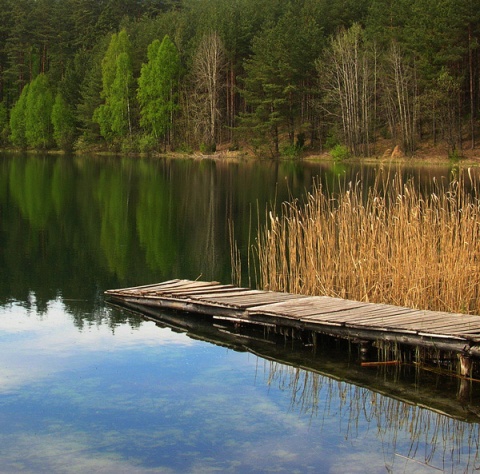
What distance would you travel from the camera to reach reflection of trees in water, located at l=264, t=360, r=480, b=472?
6.56 m

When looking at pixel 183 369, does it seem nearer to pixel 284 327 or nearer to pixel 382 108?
pixel 284 327

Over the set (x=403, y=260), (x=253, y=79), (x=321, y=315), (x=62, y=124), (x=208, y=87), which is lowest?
(x=321, y=315)

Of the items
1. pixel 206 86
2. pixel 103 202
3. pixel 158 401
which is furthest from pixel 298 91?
pixel 158 401

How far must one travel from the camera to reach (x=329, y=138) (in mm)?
54875

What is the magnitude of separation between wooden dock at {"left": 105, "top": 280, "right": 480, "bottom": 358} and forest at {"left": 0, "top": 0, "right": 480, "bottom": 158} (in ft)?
119

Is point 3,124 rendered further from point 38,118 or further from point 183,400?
point 183,400

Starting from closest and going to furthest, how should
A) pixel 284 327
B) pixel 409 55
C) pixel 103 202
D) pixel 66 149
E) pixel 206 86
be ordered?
pixel 284 327 → pixel 103 202 → pixel 409 55 → pixel 206 86 → pixel 66 149

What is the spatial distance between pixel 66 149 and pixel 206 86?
16.0 meters

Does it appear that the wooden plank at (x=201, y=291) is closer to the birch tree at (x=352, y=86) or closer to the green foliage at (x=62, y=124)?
the birch tree at (x=352, y=86)

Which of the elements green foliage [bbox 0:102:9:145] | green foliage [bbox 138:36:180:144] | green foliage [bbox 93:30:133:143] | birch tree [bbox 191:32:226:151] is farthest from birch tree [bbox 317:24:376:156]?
green foliage [bbox 0:102:9:145]

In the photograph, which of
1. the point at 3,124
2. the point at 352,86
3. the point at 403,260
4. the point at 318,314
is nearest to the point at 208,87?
the point at 352,86

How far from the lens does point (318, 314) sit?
31.0 ft

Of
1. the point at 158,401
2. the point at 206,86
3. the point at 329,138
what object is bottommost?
the point at 158,401

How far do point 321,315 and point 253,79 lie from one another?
4743 cm
